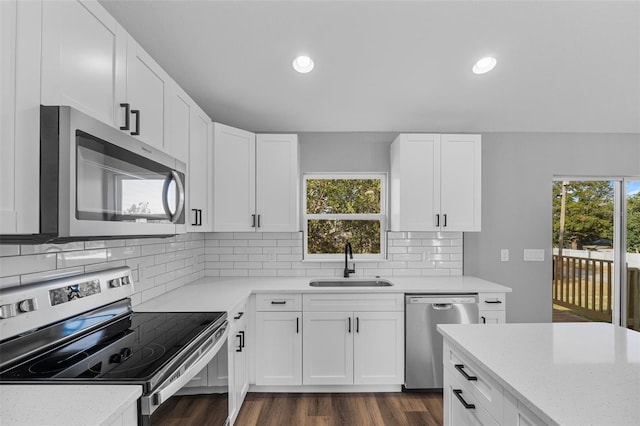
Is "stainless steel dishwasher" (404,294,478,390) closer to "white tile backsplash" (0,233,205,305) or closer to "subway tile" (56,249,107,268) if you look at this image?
"white tile backsplash" (0,233,205,305)

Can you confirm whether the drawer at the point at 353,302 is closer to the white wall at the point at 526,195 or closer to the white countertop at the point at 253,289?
the white countertop at the point at 253,289

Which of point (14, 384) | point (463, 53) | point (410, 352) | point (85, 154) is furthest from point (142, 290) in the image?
point (463, 53)

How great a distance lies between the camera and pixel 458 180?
3.06 meters

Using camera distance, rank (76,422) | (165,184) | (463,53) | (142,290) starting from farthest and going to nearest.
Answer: (463,53)
(142,290)
(165,184)
(76,422)

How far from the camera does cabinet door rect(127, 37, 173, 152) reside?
161cm

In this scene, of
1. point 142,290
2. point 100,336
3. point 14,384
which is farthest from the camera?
point 142,290

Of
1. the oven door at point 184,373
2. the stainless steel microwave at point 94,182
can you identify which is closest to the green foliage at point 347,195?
the oven door at point 184,373

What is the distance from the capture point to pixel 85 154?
3.78 feet

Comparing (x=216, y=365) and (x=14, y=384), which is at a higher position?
(x=14, y=384)

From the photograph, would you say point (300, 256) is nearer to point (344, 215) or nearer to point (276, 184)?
point (344, 215)

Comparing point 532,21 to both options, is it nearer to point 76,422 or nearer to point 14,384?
point 76,422

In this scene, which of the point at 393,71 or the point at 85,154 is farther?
the point at 393,71

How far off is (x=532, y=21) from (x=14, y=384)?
326 centimetres

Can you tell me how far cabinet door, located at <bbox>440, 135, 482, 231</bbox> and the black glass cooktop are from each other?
2166 mm
